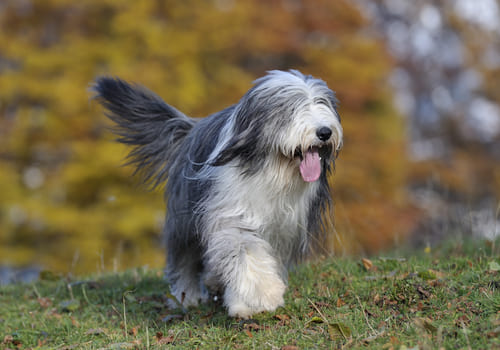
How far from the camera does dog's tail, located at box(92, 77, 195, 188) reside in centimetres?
534

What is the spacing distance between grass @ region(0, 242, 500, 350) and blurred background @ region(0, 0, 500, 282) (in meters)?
4.77

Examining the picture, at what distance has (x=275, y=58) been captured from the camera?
13.6 meters

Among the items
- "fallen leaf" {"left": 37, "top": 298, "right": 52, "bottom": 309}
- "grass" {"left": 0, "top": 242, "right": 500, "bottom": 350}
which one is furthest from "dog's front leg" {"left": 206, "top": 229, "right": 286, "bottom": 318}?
"fallen leaf" {"left": 37, "top": 298, "right": 52, "bottom": 309}

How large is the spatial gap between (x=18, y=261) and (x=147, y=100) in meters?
7.32

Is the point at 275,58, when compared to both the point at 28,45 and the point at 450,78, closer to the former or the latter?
the point at 28,45

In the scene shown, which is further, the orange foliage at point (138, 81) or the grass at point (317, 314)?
the orange foliage at point (138, 81)

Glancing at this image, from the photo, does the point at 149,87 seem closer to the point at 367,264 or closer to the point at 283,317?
the point at 367,264

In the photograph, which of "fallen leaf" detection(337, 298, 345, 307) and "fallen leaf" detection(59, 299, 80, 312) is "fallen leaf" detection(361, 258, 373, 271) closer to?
"fallen leaf" detection(337, 298, 345, 307)

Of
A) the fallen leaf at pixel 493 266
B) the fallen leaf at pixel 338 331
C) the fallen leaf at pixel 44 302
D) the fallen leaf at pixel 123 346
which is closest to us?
the fallen leaf at pixel 338 331

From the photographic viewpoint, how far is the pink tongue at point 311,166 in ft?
13.5

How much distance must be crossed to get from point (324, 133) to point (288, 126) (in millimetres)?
254

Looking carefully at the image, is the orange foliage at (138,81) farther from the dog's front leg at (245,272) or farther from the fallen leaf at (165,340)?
the fallen leaf at (165,340)

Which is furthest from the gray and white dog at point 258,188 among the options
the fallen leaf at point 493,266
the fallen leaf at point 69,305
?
Answer: the fallen leaf at point 493,266

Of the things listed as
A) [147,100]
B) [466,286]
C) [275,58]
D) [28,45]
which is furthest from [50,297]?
[275,58]
